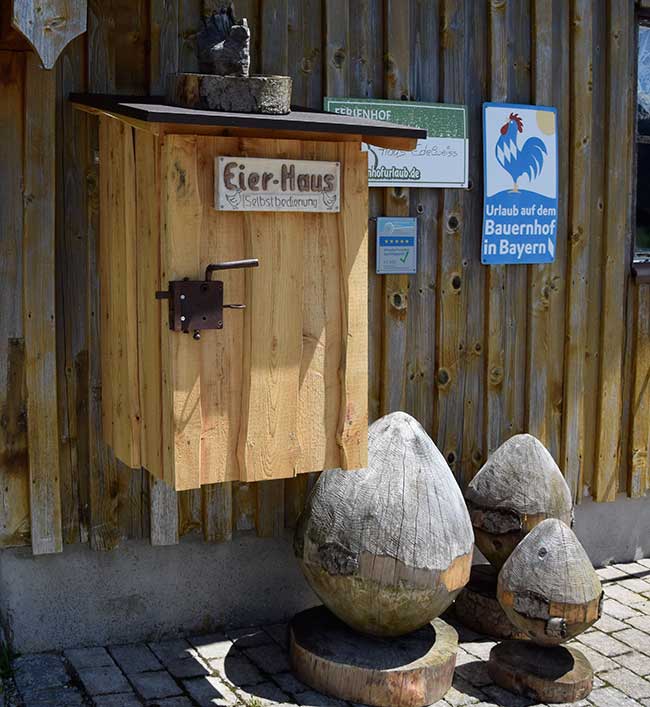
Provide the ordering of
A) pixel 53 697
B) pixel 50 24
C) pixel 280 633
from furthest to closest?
pixel 280 633
pixel 53 697
pixel 50 24

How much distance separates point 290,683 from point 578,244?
2891 millimetres

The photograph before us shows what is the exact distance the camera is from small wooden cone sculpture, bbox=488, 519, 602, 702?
15.6 feet

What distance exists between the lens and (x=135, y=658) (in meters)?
5.01

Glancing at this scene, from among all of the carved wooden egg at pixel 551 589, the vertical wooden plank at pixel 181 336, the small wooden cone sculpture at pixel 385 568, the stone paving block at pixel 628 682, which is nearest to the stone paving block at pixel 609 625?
the stone paving block at pixel 628 682

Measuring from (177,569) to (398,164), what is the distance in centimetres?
227

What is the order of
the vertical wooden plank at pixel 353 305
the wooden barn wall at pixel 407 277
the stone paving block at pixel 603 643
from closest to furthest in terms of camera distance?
the vertical wooden plank at pixel 353 305
the wooden barn wall at pixel 407 277
the stone paving block at pixel 603 643

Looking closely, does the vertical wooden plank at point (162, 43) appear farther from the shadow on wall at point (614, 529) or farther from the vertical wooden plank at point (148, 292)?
the shadow on wall at point (614, 529)

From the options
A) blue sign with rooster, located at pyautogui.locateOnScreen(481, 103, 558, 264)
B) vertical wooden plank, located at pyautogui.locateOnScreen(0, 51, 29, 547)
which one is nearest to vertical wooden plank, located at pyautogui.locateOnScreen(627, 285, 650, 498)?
blue sign with rooster, located at pyautogui.locateOnScreen(481, 103, 558, 264)

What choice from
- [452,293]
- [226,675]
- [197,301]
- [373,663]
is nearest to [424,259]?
[452,293]

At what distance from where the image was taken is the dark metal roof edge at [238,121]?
12.2 ft

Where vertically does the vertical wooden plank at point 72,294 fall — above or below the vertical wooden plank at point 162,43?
below

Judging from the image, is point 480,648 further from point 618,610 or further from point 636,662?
point 618,610

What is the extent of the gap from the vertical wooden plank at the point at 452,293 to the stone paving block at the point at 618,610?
1.10 m

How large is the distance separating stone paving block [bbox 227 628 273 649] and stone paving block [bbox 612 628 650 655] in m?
1.77
